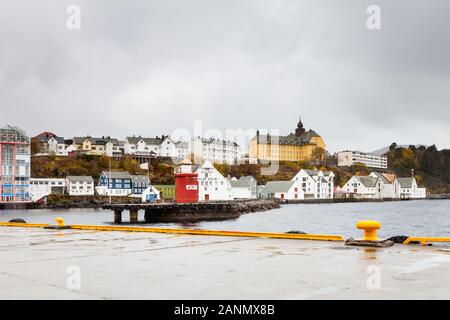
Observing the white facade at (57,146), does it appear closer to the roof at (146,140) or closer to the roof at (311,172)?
the roof at (146,140)

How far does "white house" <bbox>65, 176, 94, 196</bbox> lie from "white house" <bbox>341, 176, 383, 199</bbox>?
3590 inches

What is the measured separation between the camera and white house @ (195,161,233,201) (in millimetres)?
124875

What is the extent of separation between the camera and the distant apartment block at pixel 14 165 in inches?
4500

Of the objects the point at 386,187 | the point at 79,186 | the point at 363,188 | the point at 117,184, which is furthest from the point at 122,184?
the point at 386,187

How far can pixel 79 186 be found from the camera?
141 meters

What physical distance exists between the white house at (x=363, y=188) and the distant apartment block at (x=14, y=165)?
11157 cm

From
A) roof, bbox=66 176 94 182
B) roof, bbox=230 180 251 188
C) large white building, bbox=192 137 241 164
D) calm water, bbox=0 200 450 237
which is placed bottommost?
calm water, bbox=0 200 450 237

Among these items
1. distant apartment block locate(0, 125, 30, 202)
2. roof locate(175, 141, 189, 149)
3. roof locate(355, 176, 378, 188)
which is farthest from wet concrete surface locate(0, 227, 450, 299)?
roof locate(175, 141, 189, 149)

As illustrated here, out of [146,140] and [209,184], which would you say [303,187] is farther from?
[146,140]

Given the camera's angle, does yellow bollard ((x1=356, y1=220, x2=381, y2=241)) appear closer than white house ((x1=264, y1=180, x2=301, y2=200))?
Yes

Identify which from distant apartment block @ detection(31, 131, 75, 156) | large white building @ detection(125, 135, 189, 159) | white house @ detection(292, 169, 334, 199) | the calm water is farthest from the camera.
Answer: large white building @ detection(125, 135, 189, 159)

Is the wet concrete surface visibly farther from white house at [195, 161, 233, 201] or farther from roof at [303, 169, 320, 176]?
roof at [303, 169, 320, 176]
